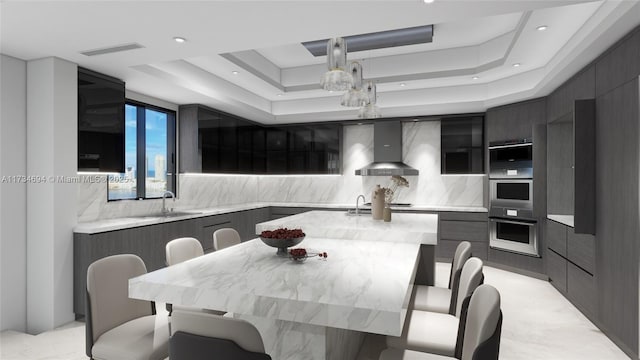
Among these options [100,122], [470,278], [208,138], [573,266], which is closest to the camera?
[470,278]

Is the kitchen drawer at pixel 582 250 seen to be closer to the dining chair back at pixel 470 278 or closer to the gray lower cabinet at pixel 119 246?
the dining chair back at pixel 470 278

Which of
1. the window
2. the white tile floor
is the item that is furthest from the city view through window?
the white tile floor

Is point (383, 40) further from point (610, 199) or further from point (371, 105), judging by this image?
point (610, 199)

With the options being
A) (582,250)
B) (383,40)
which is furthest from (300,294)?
(383,40)

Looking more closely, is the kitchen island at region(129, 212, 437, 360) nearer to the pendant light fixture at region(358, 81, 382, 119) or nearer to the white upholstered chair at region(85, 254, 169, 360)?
the white upholstered chair at region(85, 254, 169, 360)

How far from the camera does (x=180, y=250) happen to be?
2568 mm

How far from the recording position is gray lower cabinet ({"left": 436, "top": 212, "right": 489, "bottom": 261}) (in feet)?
17.5

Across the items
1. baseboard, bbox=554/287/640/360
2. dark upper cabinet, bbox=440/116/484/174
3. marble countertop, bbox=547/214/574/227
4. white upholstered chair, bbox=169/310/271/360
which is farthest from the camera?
dark upper cabinet, bbox=440/116/484/174

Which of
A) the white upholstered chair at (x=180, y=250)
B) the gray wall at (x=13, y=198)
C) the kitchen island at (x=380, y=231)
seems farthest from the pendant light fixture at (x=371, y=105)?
the gray wall at (x=13, y=198)

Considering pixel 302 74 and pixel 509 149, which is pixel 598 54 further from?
pixel 302 74

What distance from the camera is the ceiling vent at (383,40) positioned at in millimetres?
4219

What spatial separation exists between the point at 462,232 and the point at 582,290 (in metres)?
2.01

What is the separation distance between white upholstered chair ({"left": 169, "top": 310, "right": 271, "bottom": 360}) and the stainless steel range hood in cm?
491

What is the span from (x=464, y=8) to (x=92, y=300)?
2.81 m
